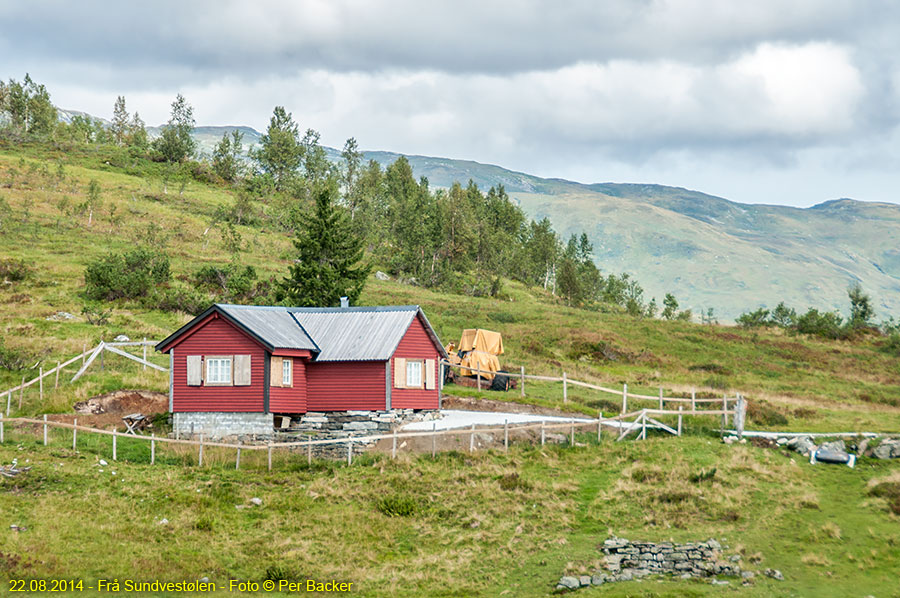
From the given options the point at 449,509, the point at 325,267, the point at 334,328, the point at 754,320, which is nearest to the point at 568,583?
the point at 449,509

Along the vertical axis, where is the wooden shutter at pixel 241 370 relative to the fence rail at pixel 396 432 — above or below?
above

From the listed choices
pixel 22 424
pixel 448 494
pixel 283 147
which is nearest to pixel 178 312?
pixel 22 424

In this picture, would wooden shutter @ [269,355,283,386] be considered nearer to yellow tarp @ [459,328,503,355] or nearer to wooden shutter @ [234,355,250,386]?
wooden shutter @ [234,355,250,386]

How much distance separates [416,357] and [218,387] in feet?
31.0

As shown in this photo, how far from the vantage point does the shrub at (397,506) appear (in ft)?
89.6

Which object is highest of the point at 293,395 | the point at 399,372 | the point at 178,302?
the point at 178,302

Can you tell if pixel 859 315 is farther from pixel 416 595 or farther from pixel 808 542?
pixel 416 595

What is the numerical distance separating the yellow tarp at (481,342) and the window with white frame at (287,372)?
52.3 feet

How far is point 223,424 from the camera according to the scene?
36.2m

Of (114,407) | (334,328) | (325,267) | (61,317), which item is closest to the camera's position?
(114,407)

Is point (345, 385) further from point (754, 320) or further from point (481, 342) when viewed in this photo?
point (754, 320)

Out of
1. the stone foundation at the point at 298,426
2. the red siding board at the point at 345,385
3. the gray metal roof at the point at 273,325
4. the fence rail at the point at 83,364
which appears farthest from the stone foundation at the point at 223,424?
the fence rail at the point at 83,364

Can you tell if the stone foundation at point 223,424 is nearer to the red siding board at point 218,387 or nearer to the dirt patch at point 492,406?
the red siding board at point 218,387

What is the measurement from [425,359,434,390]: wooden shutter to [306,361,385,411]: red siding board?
279 centimetres
